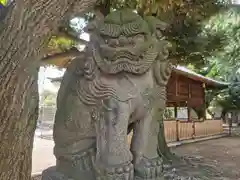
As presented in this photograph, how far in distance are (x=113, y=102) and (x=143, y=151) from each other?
63 centimetres

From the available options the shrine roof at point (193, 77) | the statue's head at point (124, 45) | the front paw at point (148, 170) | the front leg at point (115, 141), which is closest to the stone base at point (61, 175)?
the front leg at point (115, 141)

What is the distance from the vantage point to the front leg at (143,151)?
3.02 meters

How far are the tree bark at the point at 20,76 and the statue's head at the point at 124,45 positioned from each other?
1.27 metres

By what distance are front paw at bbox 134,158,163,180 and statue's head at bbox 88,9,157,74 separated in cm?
91

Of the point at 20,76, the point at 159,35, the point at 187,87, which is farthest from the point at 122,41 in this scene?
the point at 187,87

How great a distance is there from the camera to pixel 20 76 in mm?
1538

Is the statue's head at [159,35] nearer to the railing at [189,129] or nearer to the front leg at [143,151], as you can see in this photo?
the front leg at [143,151]

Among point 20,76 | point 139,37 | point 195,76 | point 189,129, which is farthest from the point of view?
point 195,76

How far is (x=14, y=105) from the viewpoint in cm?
152

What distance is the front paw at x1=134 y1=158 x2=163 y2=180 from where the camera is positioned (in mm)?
2973

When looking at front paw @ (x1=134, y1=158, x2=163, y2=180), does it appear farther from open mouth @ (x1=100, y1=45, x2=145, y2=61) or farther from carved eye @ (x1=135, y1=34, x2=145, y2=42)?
carved eye @ (x1=135, y1=34, x2=145, y2=42)

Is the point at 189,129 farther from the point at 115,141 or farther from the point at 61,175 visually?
the point at 115,141

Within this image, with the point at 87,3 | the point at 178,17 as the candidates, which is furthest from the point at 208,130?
the point at 87,3

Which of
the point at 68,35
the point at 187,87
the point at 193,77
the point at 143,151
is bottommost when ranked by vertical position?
the point at 143,151
